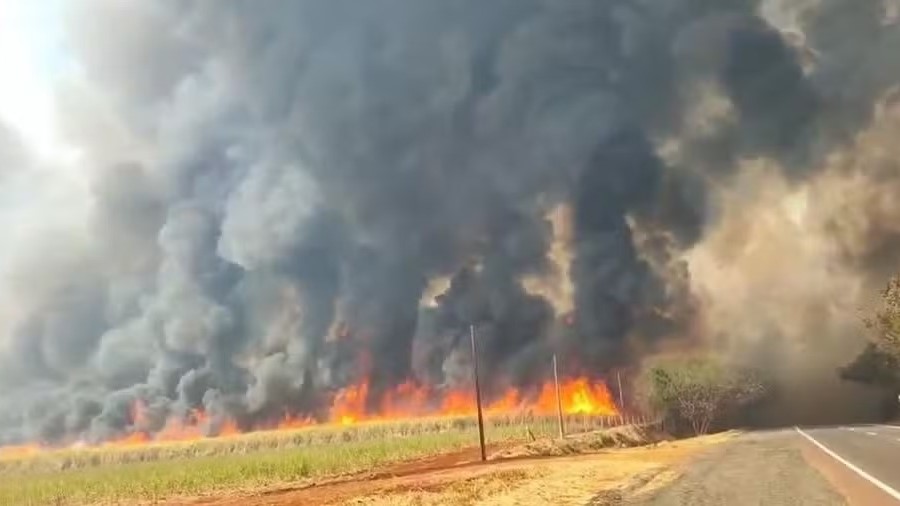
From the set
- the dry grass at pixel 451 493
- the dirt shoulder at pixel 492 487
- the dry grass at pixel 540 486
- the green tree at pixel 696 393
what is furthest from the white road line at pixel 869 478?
the green tree at pixel 696 393

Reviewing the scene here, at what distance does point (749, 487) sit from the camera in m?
25.9

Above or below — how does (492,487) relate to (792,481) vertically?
above

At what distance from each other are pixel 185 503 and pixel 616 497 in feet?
68.6

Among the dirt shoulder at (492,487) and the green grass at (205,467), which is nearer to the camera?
the dirt shoulder at (492,487)

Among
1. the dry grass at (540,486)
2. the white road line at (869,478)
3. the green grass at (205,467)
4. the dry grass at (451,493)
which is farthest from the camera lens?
the green grass at (205,467)

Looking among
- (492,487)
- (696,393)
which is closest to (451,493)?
(492,487)

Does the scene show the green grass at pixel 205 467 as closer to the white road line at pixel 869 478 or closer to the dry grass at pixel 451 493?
the dry grass at pixel 451 493

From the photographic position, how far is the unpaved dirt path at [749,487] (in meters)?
22.2

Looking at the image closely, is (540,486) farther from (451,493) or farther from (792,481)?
(792,481)

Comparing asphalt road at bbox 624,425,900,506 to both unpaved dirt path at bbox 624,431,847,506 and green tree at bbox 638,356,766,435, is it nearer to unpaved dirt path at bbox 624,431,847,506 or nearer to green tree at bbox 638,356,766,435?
unpaved dirt path at bbox 624,431,847,506

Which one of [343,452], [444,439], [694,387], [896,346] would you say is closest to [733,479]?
[343,452]

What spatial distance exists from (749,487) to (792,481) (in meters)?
1.96

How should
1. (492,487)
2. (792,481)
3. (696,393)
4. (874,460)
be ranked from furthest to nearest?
(696,393) < (874,460) < (492,487) < (792,481)

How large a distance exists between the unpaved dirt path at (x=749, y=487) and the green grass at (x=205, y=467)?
73.2 ft
